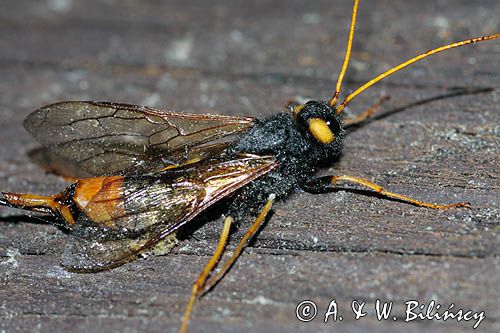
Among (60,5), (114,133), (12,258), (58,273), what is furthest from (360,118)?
(60,5)

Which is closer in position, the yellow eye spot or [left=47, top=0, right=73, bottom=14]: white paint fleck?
the yellow eye spot

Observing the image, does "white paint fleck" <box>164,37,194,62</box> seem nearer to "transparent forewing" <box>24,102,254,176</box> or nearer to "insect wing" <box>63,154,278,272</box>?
"transparent forewing" <box>24,102,254,176</box>

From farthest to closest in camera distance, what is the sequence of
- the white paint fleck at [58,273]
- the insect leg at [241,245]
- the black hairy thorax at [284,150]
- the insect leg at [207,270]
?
1. the black hairy thorax at [284,150]
2. the white paint fleck at [58,273]
3. the insect leg at [241,245]
4. the insect leg at [207,270]

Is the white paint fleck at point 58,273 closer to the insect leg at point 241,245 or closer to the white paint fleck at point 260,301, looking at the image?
the insect leg at point 241,245

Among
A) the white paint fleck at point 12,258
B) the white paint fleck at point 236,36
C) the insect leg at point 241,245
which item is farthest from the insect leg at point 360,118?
the white paint fleck at point 12,258

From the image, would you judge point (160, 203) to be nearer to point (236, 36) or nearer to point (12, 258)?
point (12, 258)

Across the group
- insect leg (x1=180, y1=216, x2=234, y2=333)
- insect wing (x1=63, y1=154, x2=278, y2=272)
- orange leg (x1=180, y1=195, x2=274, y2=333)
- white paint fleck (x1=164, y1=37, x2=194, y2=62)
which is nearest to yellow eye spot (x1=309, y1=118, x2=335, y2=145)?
insect wing (x1=63, y1=154, x2=278, y2=272)

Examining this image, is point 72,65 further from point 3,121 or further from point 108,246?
point 108,246
